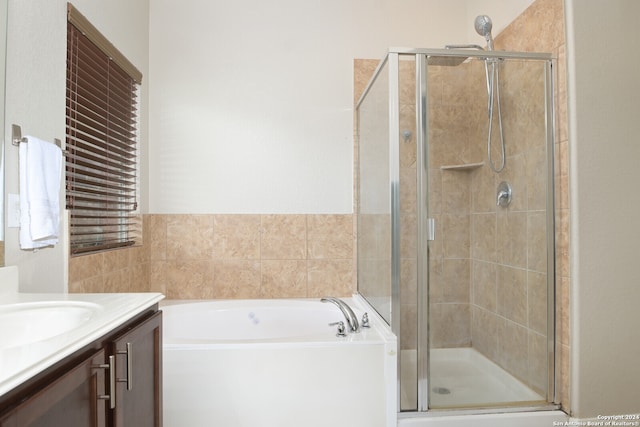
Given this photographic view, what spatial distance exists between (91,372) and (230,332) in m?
1.71

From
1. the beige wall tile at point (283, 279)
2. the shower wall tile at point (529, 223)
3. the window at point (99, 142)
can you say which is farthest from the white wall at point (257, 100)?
the shower wall tile at point (529, 223)

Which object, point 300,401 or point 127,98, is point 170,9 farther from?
point 300,401

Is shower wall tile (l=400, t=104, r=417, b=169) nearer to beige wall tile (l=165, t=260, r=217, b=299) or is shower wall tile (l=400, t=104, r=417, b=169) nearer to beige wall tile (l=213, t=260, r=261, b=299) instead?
beige wall tile (l=213, t=260, r=261, b=299)

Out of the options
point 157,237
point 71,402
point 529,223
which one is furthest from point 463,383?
point 157,237

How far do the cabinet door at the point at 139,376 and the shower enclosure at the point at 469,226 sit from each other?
108cm

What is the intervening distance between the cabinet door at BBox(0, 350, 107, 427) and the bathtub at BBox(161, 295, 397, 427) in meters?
0.87

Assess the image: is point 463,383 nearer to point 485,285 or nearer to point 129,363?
point 485,285

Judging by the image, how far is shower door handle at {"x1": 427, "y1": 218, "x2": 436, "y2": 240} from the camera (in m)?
1.87

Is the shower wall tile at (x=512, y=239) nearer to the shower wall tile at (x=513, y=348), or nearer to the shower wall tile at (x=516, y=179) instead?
the shower wall tile at (x=516, y=179)

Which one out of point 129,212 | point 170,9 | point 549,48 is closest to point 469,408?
point 549,48

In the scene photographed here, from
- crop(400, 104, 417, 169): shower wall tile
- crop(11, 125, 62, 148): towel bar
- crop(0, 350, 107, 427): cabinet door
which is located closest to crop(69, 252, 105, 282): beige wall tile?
crop(11, 125, 62, 148): towel bar

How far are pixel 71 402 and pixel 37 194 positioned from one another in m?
0.91

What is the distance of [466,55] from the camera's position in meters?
1.89

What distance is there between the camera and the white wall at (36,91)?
138cm
